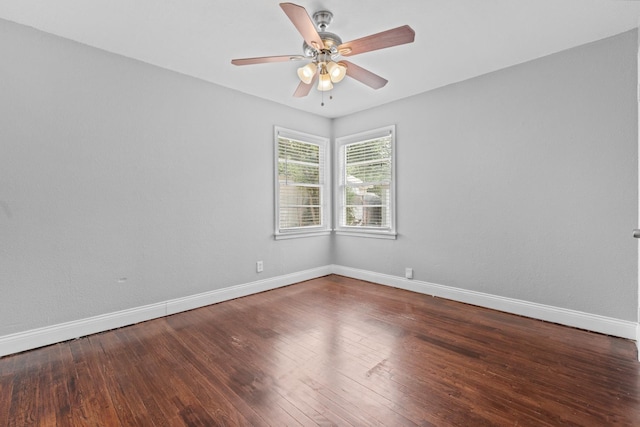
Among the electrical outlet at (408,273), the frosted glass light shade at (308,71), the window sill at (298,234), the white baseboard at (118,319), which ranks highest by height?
the frosted glass light shade at (308,71)

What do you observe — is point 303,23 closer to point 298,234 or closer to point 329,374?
point 329,374

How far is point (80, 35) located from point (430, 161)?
3651mm

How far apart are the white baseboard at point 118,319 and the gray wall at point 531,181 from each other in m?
2.05

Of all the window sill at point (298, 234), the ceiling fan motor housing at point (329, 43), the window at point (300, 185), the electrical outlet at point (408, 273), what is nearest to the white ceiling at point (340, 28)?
the ceiling fan motor housing at point (329, 43)

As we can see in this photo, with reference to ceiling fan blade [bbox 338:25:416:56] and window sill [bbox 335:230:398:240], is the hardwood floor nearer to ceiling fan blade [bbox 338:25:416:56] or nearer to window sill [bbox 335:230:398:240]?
window sill [bbox 335:230:398:240]

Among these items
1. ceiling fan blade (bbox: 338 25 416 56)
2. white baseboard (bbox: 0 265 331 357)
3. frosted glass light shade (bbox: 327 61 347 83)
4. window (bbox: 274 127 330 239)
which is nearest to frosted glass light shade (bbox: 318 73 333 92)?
frosted glass light shade (bbox: 327 61 347 83)

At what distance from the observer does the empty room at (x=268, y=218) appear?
6.05 ft

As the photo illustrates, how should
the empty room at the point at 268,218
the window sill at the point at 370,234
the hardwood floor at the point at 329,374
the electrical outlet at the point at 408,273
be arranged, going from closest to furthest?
the hardwood floor at the point at 329,374
the empty room at the point at 268,218
the electrical outlet at the point at 408,273
the window sill at the point at 370,234

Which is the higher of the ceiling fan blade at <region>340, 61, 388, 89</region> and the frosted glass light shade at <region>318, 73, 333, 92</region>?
the ceiling fan blade at <region>340, 61, 388, 89</region>

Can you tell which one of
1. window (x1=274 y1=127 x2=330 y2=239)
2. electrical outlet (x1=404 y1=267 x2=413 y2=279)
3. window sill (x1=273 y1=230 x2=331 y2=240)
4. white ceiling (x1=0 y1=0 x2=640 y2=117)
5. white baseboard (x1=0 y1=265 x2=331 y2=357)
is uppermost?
white ceiling (x1=0 y1=0 x2=640 y2=117)

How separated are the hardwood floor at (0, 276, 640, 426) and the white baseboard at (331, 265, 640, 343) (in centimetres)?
12

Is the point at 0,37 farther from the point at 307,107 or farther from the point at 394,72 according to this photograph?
the point at 394,72

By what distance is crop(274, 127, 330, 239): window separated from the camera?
13.6 ft

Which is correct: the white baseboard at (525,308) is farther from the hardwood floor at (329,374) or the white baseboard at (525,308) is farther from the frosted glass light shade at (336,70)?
the frosted glass light shade at (336,70)
